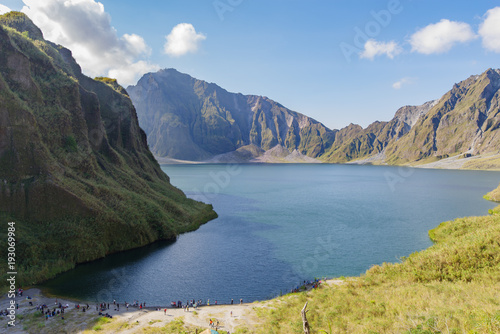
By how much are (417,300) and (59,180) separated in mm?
75251

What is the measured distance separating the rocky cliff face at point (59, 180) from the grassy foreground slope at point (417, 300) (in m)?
47.7

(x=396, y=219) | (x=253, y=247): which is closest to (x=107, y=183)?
(x=253, y=247)

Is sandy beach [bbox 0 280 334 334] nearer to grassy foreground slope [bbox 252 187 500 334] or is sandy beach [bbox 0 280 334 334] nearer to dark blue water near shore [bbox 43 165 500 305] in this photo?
grassy foreground slope [bbox 252 187 500 334]

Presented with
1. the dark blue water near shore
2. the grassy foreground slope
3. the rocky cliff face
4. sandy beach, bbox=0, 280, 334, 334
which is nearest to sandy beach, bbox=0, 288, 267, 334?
sandy beach, bbox=0, 280, 334, 334

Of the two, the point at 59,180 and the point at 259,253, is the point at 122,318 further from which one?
the point at 59,180

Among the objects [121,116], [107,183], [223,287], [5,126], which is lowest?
[223,287]

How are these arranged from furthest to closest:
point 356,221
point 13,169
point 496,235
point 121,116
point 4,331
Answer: point 121,116
point 356,221
point 13,169
point 496,235
point 4,331

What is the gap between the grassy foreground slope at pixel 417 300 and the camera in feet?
79.9

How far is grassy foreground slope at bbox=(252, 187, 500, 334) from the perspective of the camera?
2436cm

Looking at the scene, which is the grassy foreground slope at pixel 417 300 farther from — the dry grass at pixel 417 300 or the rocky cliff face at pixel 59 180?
the rocky cliff face at pixel 59 180

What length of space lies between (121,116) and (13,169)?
2767 inches

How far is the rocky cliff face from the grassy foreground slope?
156 ft

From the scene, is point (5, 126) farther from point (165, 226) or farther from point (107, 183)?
point (165, 226)

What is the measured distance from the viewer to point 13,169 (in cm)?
6619
